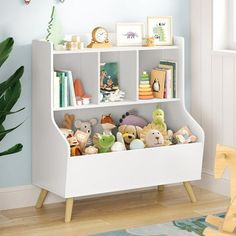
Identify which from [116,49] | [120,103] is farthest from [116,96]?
[116,49]

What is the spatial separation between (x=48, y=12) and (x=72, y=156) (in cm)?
86

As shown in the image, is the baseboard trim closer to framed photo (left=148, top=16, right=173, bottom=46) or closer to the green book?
the green book

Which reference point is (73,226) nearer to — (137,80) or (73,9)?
(137,80)

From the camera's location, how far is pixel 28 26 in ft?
13.2

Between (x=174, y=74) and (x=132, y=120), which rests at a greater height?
(x=174, y=74)

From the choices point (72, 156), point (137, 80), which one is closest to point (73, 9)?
point (137, 80)

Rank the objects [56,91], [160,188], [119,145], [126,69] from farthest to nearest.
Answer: [160,188] → [126,69] → [119,145] → [56,91]

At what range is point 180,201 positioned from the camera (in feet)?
14.0

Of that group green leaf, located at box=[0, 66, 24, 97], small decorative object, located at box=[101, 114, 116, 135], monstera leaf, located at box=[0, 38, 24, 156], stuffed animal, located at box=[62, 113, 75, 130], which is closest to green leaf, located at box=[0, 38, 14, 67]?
monstera leaf, located at box=[0, 38, 24, 156]

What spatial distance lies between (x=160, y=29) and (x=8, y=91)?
1.04 meters

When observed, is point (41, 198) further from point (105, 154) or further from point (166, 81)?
point (166, 81)

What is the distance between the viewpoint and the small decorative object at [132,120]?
4293 millimetres

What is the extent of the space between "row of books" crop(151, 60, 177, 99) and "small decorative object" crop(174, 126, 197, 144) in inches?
8.5

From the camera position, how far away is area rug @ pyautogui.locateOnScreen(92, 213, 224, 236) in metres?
3.61
